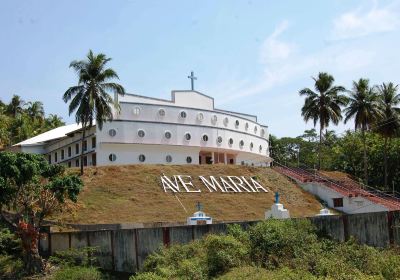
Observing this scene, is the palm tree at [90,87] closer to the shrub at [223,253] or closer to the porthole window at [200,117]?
the porthole window at [200,117]

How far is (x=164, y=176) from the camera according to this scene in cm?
4519

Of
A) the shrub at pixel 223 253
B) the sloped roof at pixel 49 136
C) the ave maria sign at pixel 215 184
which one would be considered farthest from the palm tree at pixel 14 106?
the shrub at pixel 223 253

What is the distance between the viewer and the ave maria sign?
43916 mm

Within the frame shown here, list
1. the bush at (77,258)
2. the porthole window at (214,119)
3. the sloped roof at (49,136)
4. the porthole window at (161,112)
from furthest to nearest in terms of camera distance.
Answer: the sloped roof at (49,136), the porthole window at (214,119), the porthole window at (161,112), the bush at (77,258)

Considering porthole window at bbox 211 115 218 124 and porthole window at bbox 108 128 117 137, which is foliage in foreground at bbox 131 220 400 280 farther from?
porthole window at bbox 211 115 218 124

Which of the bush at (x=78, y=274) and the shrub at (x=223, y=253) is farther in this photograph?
the bush at (x=78, y=274)

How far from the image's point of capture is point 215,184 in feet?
151

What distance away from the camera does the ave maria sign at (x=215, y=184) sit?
144 feet

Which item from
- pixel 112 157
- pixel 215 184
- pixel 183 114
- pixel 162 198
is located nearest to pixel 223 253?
pixel 162 198

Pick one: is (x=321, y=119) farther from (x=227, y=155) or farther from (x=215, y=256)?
(x=215, y=256)

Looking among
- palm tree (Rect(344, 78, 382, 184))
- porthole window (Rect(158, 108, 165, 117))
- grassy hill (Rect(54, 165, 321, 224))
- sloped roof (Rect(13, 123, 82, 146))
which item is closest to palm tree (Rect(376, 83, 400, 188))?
palm tree (Rect(344, 78, 382, 184))

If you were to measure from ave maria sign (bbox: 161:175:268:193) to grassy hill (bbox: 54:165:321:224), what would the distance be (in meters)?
0.54

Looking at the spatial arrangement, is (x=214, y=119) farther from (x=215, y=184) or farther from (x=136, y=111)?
(x=215, y=184)

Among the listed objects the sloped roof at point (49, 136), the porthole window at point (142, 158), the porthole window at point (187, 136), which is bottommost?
the porthole window at point (142, 158)
